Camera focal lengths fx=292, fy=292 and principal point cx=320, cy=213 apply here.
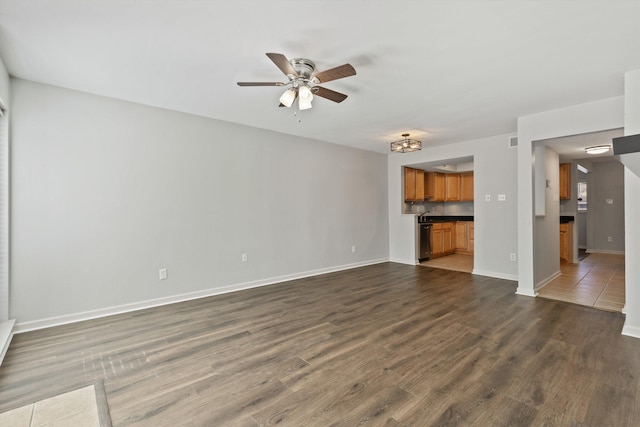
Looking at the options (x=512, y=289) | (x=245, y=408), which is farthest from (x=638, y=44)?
(x=245, y=408)

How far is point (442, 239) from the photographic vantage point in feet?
24.3

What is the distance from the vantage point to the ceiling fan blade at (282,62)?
83.7 inches

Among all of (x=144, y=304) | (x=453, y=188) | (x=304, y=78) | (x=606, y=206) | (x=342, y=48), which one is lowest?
(x=144, y=304)

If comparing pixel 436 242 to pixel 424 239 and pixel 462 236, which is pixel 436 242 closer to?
pixel 424 239

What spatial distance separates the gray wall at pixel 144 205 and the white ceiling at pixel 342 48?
0.42m

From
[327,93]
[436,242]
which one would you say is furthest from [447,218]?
[327,93]

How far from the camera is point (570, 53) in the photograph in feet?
8.14

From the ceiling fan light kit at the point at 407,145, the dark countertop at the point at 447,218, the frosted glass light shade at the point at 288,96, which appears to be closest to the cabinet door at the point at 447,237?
the dark countertop at the point at 447,218

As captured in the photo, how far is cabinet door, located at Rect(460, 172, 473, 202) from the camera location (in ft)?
25.5

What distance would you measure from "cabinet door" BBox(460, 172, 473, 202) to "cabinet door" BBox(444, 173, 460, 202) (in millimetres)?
101

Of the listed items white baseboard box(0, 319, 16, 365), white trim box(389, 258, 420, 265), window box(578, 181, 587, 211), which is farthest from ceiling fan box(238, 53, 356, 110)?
window box(578, 181, 587, 211)

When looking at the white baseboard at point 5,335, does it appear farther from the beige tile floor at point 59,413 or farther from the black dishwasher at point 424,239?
the black dishwasher at point 424,239

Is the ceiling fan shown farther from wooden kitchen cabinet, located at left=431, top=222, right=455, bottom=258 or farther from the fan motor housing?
wooden kitchen cabinet, located at left=431, top=222, right=455, bottom=258

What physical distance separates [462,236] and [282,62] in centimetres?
720
